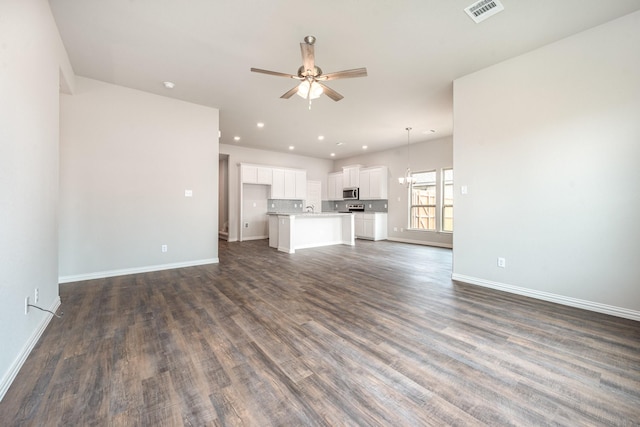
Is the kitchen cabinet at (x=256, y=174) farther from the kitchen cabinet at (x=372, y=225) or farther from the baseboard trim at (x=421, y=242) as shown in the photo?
the baseboard trim at (x=421, y=242)

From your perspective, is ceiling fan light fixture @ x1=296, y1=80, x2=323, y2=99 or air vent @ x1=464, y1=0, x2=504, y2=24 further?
ceiling fan light fixture @ x1=296, y1=80, x2=323, y2=99

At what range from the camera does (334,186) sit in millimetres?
9688

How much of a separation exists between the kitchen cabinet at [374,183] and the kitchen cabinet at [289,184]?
2.01 meters

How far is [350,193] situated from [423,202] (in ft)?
8.24

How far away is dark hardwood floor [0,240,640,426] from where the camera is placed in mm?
1346

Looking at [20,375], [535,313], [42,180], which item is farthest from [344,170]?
[20,375]

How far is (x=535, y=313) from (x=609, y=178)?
1560 millimetres

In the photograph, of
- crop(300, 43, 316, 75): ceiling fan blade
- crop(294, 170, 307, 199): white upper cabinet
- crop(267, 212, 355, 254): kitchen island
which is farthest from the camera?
crop(294, 170, 307, 199): white upper cabinet

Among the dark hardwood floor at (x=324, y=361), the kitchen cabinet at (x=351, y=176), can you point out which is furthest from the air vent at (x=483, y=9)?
the kitchen cabinet at (x=351, y=176)

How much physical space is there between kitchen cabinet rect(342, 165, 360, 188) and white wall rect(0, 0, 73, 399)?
7.38m

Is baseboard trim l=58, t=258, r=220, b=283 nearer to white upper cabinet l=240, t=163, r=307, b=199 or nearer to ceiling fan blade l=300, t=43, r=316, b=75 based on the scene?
white upper cabinet l=240, t=163, r=307, b=199

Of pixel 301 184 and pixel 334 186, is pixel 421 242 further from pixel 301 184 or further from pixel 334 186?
pixel 301 184

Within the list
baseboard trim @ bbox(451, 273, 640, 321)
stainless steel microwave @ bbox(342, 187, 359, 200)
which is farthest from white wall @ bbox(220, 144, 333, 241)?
baseboard trim @ bbox(451, 273, 640, 321)

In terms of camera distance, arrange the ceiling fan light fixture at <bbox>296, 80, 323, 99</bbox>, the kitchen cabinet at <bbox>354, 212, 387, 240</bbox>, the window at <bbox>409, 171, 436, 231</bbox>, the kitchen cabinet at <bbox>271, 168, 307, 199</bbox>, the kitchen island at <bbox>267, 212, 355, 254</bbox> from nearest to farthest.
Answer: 1. the ceiling fan light fixture at <bbox>296, 80, 323, 99</bbox>
2. the kitchen island at <bbox>267, 212, 355, 254</bbox>
3. the window at <bbox>409, 171, 436, 231</bbox>
4. the kitchen cabinet at <bbox>354, 212, 387, 240</bbox>
5. the kitchen cabinet at <bbox>271, 168, 307, 199</bbox>
